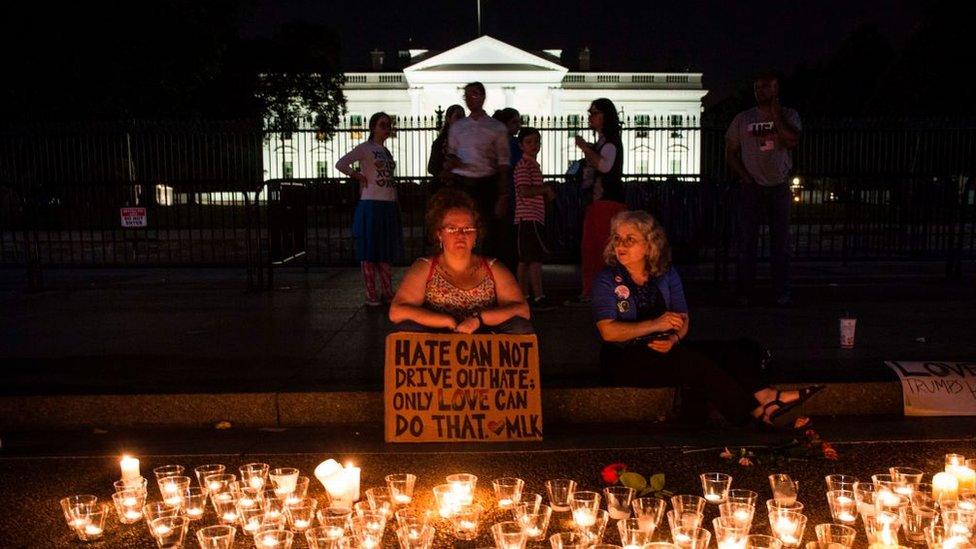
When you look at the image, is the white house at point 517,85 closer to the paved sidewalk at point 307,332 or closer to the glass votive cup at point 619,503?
the paved sidewalk at point 307,332

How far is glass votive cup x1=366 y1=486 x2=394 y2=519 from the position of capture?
3.98 meters

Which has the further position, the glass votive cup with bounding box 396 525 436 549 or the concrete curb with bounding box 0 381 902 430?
the concrete curb with bounding box 0 381 902 430

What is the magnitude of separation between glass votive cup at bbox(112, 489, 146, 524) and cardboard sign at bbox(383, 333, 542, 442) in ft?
5.21

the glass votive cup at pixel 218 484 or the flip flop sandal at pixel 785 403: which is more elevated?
the flip flop sandal at pixel 785 403

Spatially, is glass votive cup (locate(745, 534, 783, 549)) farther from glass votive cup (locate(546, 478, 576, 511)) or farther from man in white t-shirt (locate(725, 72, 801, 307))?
man in white t-shirt (locate(725, 72, 801, 307))

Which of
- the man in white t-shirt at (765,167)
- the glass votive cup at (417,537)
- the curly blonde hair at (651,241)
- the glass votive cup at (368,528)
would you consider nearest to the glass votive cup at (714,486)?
the glass votive cup at (417,537)

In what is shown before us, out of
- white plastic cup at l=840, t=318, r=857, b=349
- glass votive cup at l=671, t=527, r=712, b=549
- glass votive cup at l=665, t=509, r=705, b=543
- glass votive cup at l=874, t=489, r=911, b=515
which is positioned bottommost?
glass votive cup at l=874, t=489, r=911, b=515

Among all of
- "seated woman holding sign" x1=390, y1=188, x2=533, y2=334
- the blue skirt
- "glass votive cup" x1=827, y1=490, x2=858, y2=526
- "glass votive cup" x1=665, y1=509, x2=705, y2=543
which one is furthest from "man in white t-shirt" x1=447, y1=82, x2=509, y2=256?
"glass votive cup" x1=665, y1=509, x2=705, y2=543

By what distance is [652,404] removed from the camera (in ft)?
19.6

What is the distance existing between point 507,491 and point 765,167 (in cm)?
573

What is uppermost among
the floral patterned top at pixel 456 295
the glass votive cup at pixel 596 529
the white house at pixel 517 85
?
the white house at pixel 517 85

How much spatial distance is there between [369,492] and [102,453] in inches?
86.3

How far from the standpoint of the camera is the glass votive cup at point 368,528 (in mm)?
3678

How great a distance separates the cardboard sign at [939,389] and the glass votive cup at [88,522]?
4835mm
